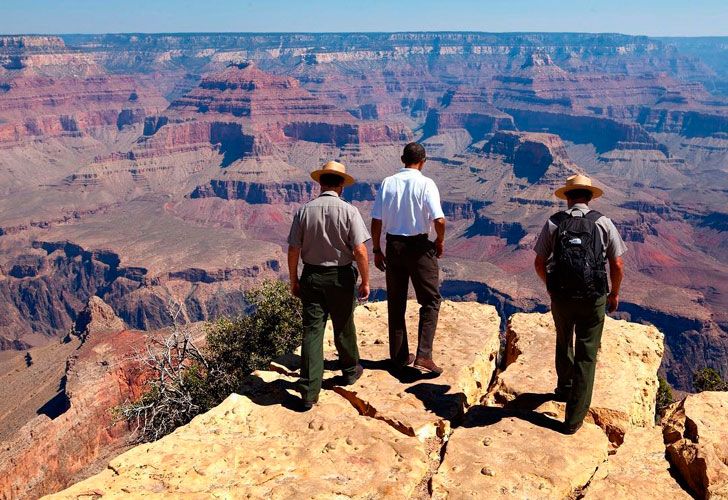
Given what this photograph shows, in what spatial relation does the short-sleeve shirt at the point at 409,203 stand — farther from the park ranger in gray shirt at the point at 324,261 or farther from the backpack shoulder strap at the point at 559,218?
the backpack shoulder strap at the point at 559,218

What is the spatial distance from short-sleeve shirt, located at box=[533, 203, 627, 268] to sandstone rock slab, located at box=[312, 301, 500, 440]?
303cm

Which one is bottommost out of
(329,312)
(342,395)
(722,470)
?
(342,395)

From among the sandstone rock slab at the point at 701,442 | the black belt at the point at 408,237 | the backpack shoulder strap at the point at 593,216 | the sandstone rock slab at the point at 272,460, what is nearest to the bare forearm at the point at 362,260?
the black belt at the point at 408,237

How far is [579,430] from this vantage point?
8711 millimetres

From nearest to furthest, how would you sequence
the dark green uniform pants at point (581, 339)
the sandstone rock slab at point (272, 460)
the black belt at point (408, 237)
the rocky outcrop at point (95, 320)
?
1. the sandstone rock slab at point (272, 460)
2. the dark green uniform pants at point (581, 339)
3. the black belt at point (408, 237)
4. the rocky outcrop at point (95, 320)

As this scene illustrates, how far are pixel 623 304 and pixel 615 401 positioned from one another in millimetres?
100629

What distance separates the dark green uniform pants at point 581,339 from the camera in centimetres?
822

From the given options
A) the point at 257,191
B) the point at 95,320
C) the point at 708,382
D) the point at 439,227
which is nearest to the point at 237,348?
the point at 439,227

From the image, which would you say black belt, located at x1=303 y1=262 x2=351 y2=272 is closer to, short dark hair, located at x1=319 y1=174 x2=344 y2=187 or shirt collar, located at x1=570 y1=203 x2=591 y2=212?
short dark hair, located at x1=319 y1=174 x2=344 y2=187

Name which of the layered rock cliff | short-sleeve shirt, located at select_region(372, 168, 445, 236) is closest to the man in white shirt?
short-sleeve shirt, located at select_region(372, 168, 445, 236)

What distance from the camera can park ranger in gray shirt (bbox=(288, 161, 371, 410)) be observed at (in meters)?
9.23

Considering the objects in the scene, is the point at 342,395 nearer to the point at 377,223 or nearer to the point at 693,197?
the point at 377,223

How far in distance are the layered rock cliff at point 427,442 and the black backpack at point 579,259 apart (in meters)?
2.17

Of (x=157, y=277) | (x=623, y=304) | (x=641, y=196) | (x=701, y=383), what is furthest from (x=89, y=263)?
(x=641, y=196)
